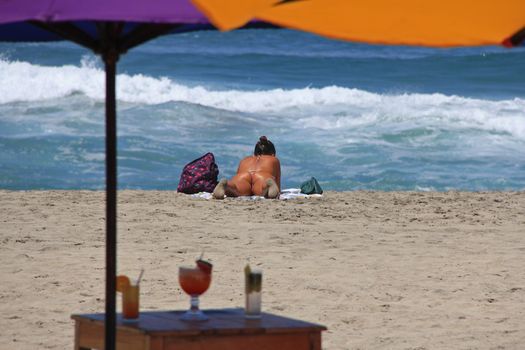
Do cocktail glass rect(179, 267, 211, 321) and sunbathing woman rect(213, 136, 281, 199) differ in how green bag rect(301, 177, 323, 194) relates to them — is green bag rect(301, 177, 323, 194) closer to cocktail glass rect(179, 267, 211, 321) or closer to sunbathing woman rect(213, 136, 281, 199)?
sunbathing woman rect(213, 136, 281, 199)

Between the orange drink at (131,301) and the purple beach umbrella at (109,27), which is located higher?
the purple beach umbrella at (109,27)

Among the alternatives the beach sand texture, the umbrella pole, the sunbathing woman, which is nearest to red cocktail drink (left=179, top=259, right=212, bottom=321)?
the umbrella pole

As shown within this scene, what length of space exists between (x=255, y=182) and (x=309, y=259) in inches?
149

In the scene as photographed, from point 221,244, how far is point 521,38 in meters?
6.40

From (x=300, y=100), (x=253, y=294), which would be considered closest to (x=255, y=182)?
(x=253, y=294)

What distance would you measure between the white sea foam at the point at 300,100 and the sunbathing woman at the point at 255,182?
40.3ft

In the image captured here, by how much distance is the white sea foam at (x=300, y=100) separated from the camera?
1013 inches

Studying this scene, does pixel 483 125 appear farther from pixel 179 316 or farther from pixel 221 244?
pixel 179 316

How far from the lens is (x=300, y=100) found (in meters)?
29.2

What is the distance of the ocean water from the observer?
21.5 metres

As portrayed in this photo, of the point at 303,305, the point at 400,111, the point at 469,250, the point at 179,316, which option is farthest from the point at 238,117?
the point at 179,316

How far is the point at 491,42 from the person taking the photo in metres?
3.34

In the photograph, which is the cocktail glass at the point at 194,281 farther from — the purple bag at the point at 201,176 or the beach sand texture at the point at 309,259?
the purple bag at the point at 201,176

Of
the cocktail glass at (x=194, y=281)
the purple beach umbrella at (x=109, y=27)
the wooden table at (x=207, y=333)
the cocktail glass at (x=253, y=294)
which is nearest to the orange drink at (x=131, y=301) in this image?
the wooden table at (x=207, y=333)
